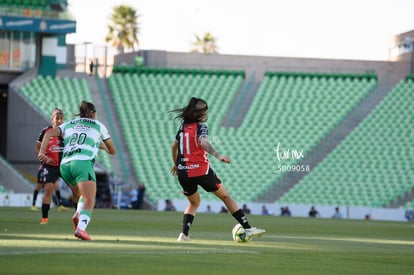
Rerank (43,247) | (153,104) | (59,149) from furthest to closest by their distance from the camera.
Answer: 1. (153,104)
2. (59,149)
3. (43,247)

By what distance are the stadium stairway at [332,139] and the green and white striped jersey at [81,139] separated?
97.3 ft

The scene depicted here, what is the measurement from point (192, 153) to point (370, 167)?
31.4 meters

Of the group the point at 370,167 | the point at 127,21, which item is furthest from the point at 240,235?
the point at 127,21

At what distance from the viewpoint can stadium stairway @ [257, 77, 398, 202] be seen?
45.8 metres

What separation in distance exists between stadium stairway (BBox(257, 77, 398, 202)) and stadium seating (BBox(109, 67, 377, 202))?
0.26m

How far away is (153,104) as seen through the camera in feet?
163

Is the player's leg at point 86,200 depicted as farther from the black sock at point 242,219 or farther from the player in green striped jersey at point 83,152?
the black sock at point 242,219

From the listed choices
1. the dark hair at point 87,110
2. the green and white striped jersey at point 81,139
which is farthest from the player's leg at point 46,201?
the dark hair at point 87,110

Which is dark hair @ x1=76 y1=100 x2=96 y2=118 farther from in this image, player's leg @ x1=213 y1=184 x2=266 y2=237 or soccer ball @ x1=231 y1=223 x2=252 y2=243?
soccer ball @ x1=231 y1=223 x2=252 y2=243

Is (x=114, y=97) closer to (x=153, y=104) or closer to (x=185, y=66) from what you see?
(x=153, y=104)

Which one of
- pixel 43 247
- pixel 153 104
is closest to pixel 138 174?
pixel 153 104

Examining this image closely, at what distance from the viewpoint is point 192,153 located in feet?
53.5

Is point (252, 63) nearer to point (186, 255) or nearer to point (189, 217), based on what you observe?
point (189, 217)

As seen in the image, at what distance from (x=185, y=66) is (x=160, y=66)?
129cm
